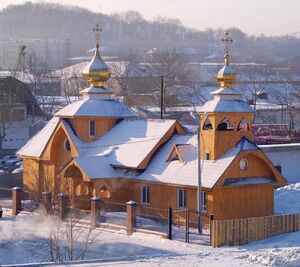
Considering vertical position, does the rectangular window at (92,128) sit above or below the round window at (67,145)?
above

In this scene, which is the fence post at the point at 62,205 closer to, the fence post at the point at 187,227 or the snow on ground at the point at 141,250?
the snow on ground at the point at 141,250

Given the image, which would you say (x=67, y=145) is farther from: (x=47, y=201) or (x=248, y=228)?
(x=248, y=228)

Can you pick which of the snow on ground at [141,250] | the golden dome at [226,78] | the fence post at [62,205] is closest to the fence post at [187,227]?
the snow on ground at [141,250]

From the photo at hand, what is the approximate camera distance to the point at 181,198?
26.5 metres

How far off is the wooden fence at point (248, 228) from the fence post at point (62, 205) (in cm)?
509

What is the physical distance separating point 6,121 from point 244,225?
3073 centimetres

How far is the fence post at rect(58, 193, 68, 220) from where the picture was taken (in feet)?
84.4

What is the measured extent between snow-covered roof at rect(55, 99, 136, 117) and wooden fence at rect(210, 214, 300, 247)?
865 cm

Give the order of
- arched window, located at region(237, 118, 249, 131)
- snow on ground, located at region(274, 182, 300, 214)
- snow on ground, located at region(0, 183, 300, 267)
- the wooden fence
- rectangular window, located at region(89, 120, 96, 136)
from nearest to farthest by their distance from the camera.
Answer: snow on ground, located at region(0, 183, 300, 267) → the wooden fence → arched window, located at region(237, 118, 249, 131) → snow on ground, located at region(274, 182, 300, 214) → rectangular window, located at region(89, 120, 96, 136)

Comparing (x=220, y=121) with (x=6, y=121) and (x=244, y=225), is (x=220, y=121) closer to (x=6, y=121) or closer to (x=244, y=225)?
(x=244, y=225)

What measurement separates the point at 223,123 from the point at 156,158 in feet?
8.51

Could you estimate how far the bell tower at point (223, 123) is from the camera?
26.4 m

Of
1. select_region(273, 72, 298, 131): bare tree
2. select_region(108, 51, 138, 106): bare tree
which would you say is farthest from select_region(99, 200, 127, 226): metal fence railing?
select_region(108, 51, 138, 106): bare tree

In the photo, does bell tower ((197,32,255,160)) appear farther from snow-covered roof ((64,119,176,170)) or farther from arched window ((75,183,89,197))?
arched window ((75,183,89,197))
